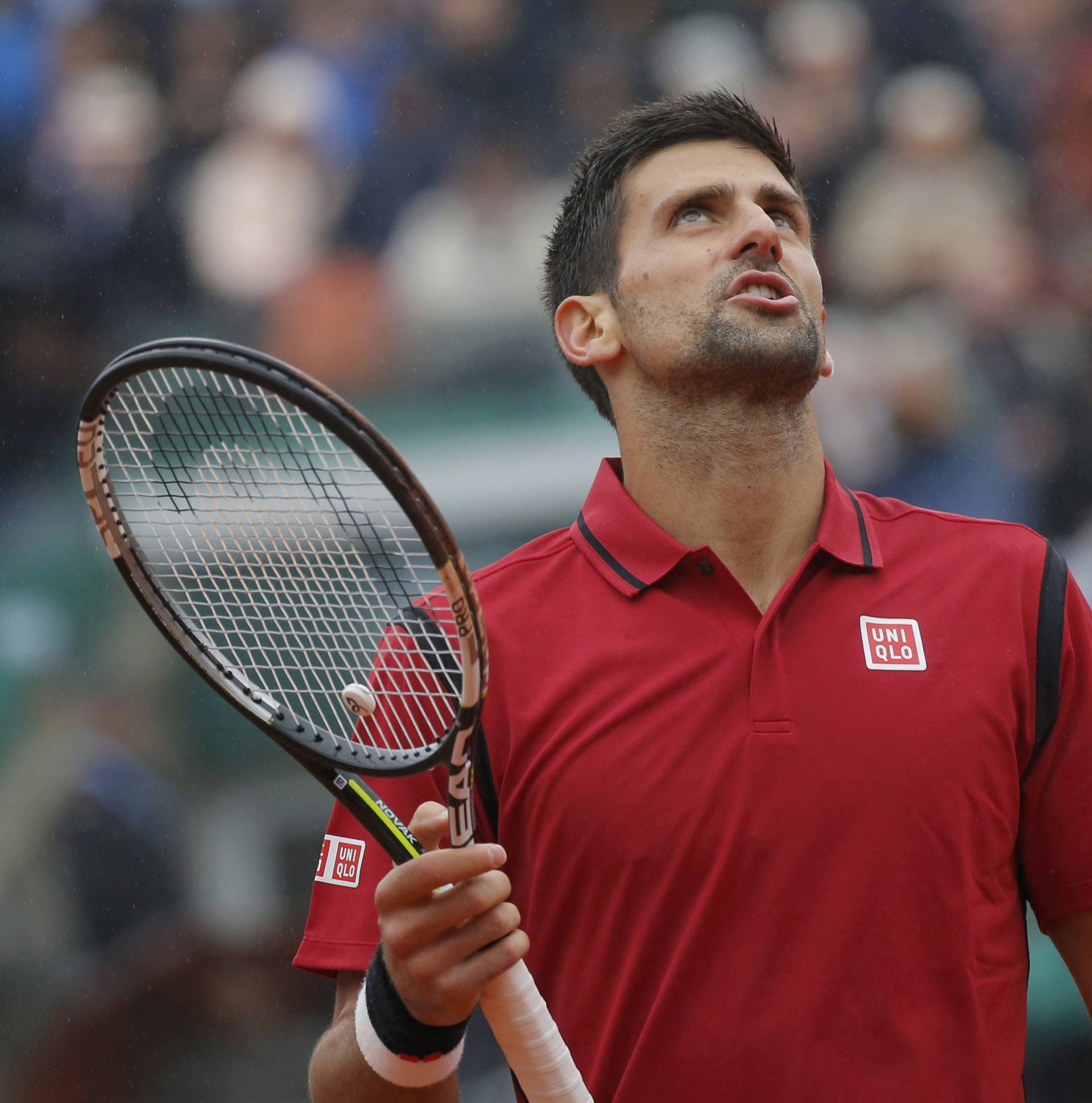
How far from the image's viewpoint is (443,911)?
41.3 inches

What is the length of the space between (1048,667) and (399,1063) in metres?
0.76

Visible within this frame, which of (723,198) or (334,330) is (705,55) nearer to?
(334,330)

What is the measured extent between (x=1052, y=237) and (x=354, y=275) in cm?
155

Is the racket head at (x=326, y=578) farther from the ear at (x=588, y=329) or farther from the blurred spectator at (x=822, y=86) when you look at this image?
the blurred spectator at (x=822, y=86)

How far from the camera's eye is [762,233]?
1472mm

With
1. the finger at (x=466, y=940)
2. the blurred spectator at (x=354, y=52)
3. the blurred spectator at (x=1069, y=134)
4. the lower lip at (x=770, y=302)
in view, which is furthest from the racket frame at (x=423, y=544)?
the blurred spectator at (x=1069, y=134)

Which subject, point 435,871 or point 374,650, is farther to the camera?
point 374,650

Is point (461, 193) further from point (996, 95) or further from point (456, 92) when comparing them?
point (996, 95)

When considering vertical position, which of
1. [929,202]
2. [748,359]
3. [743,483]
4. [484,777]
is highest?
[929,202]

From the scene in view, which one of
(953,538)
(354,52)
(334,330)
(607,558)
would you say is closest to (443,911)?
(607,558)

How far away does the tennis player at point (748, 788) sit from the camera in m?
1.18

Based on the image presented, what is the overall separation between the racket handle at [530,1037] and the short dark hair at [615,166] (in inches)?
31.8

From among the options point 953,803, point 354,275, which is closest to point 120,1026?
point 354,275

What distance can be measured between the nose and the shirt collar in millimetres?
265
